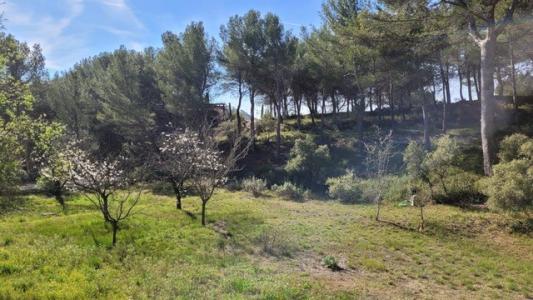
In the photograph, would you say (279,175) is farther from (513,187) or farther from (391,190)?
(513,187)

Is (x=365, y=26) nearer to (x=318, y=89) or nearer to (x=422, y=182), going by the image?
(x=422, y=182)

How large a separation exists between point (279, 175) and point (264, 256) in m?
18.9

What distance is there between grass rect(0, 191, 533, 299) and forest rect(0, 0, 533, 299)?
7cm

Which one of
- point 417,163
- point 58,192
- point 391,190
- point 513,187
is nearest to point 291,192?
point 391,190

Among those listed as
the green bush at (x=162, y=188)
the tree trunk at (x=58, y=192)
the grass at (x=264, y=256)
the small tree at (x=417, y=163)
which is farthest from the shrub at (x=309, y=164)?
the tree trunk at (x=58, y=192)

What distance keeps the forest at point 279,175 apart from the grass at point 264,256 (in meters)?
0.07

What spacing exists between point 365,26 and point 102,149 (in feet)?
90.7

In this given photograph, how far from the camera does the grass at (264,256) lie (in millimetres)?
7648

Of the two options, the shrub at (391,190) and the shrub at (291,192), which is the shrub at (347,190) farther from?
the shrub at (291,192)

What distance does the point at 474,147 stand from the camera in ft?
83.3

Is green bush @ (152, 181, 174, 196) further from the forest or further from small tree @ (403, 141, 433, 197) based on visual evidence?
small tree @ (403, 141, 433, 197)

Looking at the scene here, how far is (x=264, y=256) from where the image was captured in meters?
11.0

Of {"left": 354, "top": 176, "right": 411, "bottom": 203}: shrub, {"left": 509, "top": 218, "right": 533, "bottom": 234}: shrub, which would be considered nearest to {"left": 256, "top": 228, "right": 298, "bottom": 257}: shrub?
{"left": 354, "top": 176, "right": 411, "bottom": 203}: shrub

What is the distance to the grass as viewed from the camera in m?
7.65
